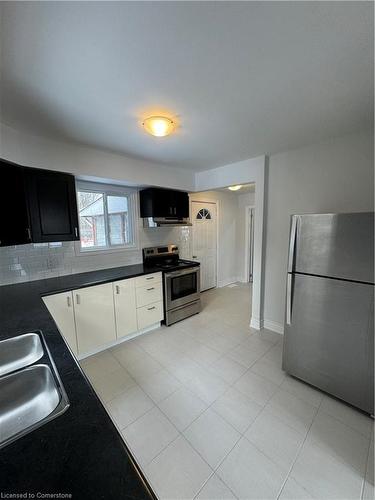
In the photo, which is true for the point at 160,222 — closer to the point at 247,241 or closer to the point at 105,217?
the point at 105,217

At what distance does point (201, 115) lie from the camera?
5.66 ft

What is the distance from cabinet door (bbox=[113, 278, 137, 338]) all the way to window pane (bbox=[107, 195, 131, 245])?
2.73 feet

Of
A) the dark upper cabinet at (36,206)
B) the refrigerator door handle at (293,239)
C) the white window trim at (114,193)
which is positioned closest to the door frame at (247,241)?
the white window trim at (114,193)

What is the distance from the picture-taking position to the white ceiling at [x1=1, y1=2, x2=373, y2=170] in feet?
2.95

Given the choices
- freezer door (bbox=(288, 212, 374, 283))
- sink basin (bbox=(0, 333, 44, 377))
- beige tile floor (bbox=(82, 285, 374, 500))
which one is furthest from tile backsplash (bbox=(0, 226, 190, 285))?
freezer door (bbox=(288, 212, 374, 283))

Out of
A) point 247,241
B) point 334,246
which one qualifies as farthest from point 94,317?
point 247,241

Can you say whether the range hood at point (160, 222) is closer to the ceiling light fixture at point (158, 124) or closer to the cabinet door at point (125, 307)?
the cabinet door at point (125, 307)

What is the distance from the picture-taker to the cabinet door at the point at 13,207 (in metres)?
1.77

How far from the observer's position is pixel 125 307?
8.78 ft

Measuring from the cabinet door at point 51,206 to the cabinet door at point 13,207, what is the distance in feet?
0.25

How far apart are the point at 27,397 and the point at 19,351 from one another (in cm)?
37

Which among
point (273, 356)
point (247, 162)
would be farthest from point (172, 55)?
point (273, 356)

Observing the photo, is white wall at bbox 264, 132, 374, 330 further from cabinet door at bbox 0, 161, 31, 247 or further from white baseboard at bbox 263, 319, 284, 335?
cabinet door at bbox 0, 161, 31, 247

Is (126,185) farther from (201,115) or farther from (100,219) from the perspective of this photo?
(201,115)
